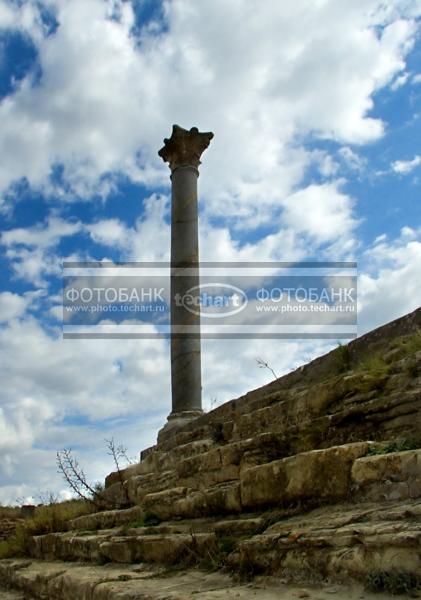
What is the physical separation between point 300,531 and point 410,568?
79cm

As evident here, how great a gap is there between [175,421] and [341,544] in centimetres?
816

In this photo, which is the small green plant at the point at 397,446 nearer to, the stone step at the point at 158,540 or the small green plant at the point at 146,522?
the stone step at the point at 158,540

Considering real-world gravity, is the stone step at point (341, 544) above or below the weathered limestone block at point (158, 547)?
above

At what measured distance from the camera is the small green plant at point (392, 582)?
7.82ft

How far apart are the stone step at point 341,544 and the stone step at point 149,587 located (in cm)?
10

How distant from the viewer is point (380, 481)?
3.29m

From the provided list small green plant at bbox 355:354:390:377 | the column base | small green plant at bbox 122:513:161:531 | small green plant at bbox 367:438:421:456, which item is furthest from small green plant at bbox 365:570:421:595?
the column base

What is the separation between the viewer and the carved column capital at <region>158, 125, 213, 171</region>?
41.7ft

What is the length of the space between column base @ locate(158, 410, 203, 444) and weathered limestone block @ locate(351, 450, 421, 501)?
23.6 feet

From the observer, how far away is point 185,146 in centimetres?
1272

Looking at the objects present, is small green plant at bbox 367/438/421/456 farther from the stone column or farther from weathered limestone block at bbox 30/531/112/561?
the stone column

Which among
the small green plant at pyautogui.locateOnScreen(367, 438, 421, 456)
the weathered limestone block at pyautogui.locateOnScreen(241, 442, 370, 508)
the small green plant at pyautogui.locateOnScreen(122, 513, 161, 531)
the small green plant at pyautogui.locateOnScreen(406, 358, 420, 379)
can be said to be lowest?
the small green plant at pyautogui.locateOnScreen(122, 513, 161, 531)

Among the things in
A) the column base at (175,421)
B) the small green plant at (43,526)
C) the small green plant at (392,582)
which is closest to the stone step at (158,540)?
the small green plant at (392,582)

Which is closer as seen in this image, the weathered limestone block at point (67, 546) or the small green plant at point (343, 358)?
the weathered limestone block at point (67, 546)
